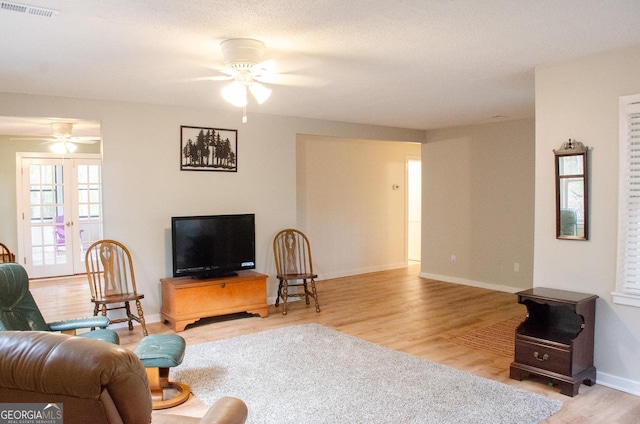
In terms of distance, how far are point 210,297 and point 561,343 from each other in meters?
3.35

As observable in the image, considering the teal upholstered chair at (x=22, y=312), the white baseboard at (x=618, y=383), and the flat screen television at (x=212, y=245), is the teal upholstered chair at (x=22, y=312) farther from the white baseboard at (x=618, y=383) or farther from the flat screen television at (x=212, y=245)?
the white baseboard at (x=618, y=383)

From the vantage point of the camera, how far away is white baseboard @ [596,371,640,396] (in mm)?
3316

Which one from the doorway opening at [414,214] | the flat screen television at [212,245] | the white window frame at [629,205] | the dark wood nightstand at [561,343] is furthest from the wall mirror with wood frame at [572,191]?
the doorway opening at [414,214]

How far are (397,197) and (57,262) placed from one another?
→ 6039 millimetres

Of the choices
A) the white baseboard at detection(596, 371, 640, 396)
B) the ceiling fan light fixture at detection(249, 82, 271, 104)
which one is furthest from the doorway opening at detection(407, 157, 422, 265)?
the ceiling fan light fixture at detection(249, 82, 271, 104)

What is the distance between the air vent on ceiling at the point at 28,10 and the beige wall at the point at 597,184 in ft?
11.0

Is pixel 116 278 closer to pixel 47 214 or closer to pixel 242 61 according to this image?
pixel 242 61

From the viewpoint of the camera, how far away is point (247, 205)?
589 centimetres

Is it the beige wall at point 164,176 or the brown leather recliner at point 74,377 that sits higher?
the beige wall at point 164,176

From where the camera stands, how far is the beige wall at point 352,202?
7598mm

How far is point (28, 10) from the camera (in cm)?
247

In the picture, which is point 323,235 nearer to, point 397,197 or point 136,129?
point 397,197

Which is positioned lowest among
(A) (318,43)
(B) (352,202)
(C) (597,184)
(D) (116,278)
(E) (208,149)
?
(D) (116,278)

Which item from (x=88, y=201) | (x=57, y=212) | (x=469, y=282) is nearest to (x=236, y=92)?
(x=469, y=282)
